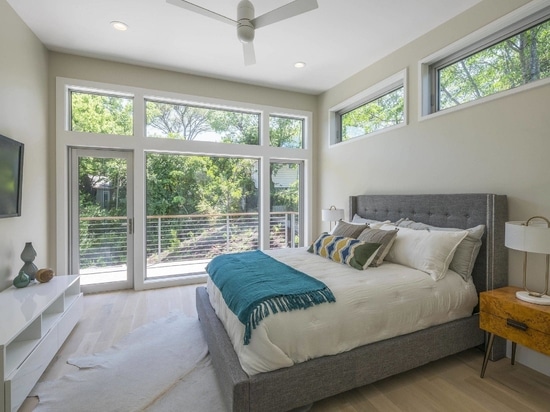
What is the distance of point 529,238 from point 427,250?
0.66 metres

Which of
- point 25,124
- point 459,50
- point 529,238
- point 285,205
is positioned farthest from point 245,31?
point 285,205

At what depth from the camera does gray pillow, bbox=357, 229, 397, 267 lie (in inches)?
94.7

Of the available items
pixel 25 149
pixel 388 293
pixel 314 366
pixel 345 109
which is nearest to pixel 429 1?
pixel 345 109

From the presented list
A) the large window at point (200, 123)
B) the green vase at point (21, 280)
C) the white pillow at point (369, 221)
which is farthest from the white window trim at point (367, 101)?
the green vase at point (21, 280)

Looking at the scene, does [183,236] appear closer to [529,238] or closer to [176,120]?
[176,120]

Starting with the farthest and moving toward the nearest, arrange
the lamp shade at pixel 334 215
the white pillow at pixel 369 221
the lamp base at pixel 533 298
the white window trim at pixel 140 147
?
the lamp shade at pixel 334 215 → the white window trim at pixel 140 147 → the white pillow at pixel 369 221 → the lamp base at pixel 533 298

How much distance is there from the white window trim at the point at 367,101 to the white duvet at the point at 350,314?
1.93m

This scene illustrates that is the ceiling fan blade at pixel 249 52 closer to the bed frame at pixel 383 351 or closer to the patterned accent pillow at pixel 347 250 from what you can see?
the patterned accent pillow at pixel 347 250

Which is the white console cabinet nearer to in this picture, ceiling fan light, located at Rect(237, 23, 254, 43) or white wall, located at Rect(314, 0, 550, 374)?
ceiling fan light, located at Rect(237, 23, 254, 43)

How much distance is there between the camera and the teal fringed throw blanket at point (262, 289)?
156 cm

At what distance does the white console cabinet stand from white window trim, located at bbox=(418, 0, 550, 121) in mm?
3845

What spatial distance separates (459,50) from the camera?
2.69 meters

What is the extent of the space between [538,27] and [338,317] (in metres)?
2.76

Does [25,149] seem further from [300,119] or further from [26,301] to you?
[300,119]
